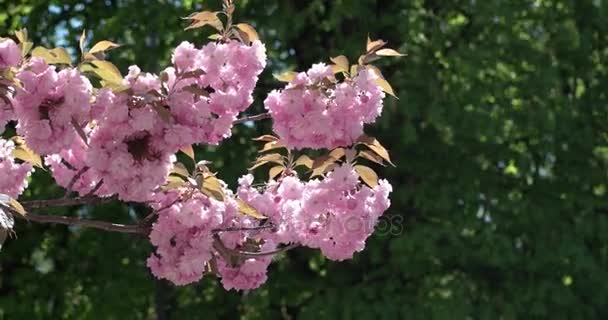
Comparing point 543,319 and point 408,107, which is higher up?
point 408,107

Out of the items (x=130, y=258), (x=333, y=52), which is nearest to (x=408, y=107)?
(x=333, y=52)

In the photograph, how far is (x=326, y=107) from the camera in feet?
11.8

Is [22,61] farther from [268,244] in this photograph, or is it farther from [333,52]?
[333,52]

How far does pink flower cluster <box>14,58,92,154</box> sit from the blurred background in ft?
14.6

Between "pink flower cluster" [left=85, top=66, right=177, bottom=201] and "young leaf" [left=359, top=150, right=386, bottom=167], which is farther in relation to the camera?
"young leaf" [left=359, top=150, right=386, bottom=167]

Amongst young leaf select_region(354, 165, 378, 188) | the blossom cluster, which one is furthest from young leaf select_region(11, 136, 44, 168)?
young leaf select_region(354, 165, 378, 188)

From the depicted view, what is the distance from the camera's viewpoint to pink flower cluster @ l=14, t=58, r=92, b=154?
3.27 metres

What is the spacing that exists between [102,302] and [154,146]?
5.54m

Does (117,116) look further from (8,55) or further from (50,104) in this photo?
(8,55)

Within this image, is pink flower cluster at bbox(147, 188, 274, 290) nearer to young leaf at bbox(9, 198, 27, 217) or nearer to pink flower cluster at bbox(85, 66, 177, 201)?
pink flower cluster at bbox(85, 66, 177, 201)

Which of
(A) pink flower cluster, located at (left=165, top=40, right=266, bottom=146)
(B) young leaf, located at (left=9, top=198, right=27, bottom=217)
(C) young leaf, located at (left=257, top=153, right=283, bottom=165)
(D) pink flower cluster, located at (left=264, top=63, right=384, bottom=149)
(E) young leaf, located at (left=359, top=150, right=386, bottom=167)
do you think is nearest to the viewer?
(B) young leaf, located at (left=9, top=198, right=27, bottom=217)

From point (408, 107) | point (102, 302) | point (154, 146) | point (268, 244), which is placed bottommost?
point (102, 302)

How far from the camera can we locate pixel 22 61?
3416 mm

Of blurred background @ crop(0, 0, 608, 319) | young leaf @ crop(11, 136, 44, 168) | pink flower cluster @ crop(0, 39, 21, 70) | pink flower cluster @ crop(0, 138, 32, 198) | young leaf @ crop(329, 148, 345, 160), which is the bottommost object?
blurred background @ crop(0, 0, 608, 319)
